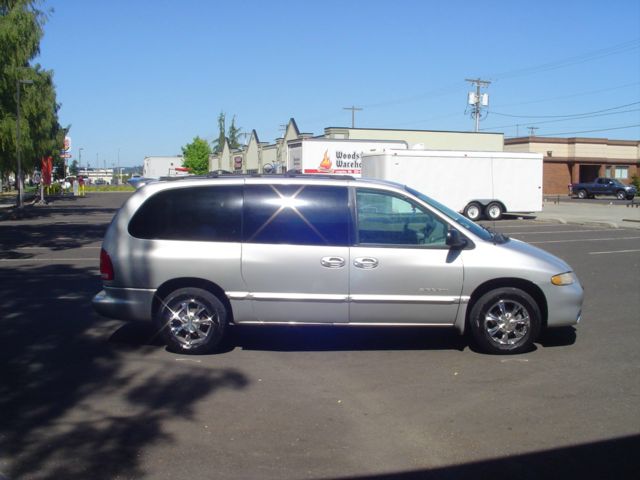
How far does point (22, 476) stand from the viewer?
4.44 metres

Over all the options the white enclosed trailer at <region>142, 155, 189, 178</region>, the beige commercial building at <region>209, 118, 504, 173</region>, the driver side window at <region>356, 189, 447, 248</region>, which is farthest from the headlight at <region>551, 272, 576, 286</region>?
the white enclosed trailer at <region>142, 155, 189, 178</region>

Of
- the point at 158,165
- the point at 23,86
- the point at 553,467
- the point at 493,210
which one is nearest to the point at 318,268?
the point at 553,467

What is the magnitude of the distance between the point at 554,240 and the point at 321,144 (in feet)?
50.0

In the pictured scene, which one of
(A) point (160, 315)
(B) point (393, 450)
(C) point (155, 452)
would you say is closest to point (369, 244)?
(A) point (160, 315)

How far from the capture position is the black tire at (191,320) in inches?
282

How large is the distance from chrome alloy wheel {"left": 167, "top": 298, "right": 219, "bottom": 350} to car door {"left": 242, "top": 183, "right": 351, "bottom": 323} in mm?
499

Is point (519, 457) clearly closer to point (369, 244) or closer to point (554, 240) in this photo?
point (369, 244)

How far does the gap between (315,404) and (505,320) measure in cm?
242

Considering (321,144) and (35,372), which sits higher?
(321,144)

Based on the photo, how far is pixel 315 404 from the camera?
5.82 m

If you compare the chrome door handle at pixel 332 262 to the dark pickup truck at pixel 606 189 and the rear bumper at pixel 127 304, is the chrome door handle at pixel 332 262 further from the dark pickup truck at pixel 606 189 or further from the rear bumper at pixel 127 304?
the dark pickup truck at pixel 606 189

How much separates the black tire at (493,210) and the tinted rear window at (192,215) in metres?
23.9

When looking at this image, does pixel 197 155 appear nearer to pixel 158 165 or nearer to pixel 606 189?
pixel 158 165

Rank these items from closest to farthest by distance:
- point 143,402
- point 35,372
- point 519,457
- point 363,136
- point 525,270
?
point 519,457, point 143,402, point 35,372, point 525,270, point 363,136
